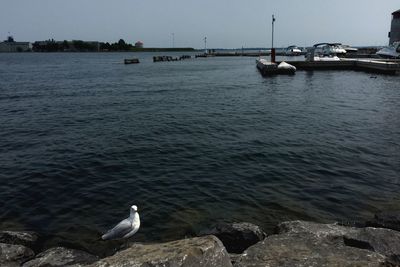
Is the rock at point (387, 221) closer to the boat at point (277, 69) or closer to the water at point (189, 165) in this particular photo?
the water at point (189, 165)

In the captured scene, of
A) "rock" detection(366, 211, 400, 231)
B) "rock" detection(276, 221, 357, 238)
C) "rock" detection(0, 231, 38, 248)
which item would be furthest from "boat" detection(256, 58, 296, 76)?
"rock" detection(0, 231, 38, 248)

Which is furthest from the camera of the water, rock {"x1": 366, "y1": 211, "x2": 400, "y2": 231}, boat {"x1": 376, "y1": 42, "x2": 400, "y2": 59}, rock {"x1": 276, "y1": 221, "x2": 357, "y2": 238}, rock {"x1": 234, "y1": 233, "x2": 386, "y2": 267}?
boat {"x1": 376, "y1": 42, "x2": 400, "y2": 59}

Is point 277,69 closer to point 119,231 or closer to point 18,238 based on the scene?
point 119,231

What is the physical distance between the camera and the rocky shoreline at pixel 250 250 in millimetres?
6027

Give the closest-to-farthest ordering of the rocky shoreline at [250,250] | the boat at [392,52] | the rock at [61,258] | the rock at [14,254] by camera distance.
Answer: the rocky shoreline at [250,250]
the rock at [61,258]
the rock at [14,254]
the boat at [392,52]

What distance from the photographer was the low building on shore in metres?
102

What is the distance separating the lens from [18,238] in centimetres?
967

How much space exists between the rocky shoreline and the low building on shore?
109 m

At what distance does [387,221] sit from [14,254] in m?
9.78

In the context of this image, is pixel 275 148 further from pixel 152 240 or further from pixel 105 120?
pixel 105 120

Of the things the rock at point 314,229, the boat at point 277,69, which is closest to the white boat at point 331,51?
the boat at point 277,69

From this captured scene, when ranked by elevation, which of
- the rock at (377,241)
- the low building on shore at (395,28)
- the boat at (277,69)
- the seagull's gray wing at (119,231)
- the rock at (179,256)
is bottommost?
the seagull's gray wing at (119,231)


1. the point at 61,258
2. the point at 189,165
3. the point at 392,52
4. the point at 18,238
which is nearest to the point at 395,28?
the point at 392,52

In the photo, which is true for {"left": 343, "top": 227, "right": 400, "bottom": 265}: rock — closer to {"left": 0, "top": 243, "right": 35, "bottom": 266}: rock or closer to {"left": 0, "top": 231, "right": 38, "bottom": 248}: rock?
{"left": 0, "top": 243, "right": 35, "bottom": 266}: rock
